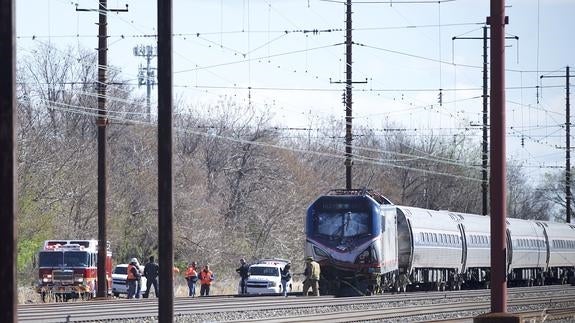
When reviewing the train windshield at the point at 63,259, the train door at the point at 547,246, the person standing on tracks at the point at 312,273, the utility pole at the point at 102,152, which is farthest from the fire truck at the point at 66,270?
the train door at the point at 547,246

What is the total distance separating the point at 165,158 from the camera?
17.0 metres

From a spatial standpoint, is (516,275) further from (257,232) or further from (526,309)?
(526,309)

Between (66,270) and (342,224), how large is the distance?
449 inches

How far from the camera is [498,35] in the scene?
22.1 m

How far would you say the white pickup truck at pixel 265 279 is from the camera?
168 feet

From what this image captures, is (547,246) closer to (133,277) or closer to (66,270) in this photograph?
(133,277)

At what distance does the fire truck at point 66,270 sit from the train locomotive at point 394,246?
9.08 m

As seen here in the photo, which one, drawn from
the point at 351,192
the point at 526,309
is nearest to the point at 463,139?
the point at 351,192

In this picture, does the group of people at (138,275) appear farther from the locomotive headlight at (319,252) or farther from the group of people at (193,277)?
the locomotive headlight at (319,252)

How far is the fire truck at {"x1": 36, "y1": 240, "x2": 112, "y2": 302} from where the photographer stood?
47.2 metres

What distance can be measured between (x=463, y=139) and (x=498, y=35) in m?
77.1

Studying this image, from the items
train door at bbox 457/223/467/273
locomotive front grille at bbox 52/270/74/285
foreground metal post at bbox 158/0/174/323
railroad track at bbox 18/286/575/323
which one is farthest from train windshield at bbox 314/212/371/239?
foreground metal post at bbox 158/0/174/323

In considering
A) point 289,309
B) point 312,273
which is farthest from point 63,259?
point 289,309
